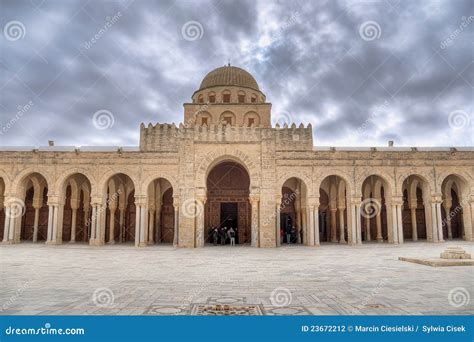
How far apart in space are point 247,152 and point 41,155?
11987 millimetres

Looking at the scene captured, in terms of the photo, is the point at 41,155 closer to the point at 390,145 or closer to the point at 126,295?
the point at 126,295

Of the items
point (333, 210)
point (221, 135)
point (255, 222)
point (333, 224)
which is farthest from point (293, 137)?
point (333, 224)

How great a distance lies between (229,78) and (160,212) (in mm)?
11414

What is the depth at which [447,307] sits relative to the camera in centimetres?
504

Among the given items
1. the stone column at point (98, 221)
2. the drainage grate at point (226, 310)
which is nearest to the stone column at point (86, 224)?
the stone column at point (98, 221)

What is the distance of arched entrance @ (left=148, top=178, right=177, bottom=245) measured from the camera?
24484 millimetres

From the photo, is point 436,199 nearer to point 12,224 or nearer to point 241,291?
point 241,291

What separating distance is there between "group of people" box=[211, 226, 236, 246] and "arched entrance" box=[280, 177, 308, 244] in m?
3.54

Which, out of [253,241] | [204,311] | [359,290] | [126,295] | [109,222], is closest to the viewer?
[204,311]

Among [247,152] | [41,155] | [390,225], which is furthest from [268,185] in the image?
[41,155]

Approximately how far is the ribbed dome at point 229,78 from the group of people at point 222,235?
1113cm

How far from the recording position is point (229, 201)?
26109 millimetres

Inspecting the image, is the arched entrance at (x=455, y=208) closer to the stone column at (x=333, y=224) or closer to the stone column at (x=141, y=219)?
the stone column at (x=333, y=224)

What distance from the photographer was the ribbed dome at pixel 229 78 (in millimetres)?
29047
